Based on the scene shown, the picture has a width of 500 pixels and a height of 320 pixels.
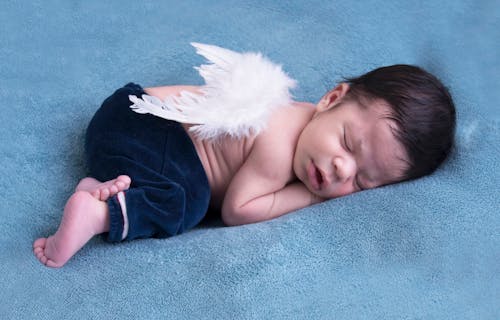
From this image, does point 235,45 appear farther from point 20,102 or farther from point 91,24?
Result: point 20,102

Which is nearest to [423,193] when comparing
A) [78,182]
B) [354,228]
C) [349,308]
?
[354,228]

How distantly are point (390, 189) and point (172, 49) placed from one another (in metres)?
0.80

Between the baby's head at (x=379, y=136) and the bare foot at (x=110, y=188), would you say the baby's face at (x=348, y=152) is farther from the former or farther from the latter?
the bare foot at (x=110, y=188)

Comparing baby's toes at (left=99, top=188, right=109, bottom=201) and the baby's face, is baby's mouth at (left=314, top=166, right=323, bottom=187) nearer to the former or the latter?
the baby's face

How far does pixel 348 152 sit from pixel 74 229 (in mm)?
575

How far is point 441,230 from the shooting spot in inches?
47.3

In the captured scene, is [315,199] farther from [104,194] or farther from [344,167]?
[104,194]

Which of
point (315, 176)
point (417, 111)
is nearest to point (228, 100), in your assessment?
point (315, 176)

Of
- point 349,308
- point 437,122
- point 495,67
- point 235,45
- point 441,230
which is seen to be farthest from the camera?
point 235,45

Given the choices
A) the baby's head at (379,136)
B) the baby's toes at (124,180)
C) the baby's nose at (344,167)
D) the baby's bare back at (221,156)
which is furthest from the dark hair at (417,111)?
the baby's toes at (124,180)

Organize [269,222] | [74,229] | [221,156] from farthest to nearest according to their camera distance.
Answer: [221,156]
[269,222]
[74,229]

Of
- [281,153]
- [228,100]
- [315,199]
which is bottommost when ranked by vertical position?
[315,199]

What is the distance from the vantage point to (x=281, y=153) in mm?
1335

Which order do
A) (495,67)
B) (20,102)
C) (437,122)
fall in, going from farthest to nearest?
(495,67) → (20,102) → (437,122)
